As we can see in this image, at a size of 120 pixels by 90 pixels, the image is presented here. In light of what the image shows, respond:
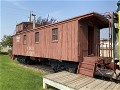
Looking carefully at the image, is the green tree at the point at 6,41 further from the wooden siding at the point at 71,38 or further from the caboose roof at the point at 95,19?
the caboose roof at the point at 95,19

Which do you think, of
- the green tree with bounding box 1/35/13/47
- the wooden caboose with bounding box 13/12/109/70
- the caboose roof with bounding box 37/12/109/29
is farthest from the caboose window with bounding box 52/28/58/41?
the green tree with bounding box 1/35/13/47

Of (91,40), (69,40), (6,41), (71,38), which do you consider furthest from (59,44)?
(6,41)

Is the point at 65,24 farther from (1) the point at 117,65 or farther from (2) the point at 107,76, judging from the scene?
(1) the point at 117,65

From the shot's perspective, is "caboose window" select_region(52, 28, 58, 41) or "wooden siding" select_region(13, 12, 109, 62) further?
"caboose window" select_region(52, 28, 58, 41)

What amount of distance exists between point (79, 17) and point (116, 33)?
15.0 feet

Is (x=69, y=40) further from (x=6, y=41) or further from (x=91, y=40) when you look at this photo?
(x=6, y=41)

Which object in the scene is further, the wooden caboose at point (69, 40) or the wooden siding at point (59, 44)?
the wooden siding at point (59, 44)

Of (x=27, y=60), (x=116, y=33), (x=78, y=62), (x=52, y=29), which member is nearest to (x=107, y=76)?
(x=78, y=62)

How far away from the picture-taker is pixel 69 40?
1225cm

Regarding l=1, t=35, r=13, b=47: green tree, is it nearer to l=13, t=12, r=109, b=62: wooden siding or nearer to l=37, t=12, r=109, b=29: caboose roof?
l=13, t=12, r=109, b=62: wooden siding

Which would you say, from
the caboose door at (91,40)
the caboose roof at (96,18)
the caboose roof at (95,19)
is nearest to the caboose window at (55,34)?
the caboose roof at (95,19)

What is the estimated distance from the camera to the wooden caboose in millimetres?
11695

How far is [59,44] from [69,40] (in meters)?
1.21

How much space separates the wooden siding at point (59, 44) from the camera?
11.9 m
